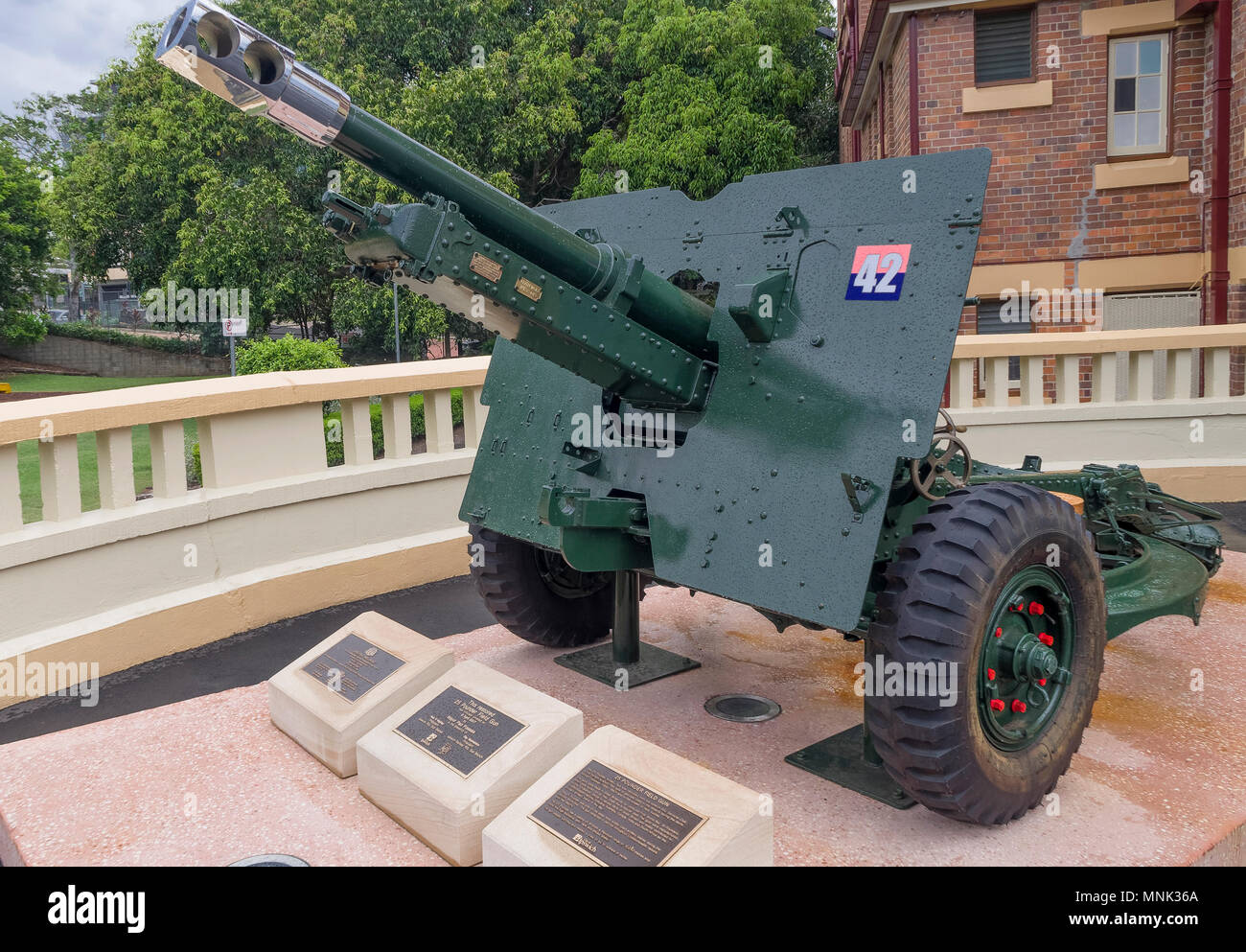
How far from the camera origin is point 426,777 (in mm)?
3232

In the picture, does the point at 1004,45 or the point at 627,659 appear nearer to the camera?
the point at 627,659

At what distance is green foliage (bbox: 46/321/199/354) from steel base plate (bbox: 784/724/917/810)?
34.8m

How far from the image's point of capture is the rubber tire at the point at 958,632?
296 cm

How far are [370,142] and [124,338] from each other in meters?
36.9

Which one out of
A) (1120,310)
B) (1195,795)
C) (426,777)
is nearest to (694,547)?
(426,777)

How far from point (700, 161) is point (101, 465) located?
54.3 feet

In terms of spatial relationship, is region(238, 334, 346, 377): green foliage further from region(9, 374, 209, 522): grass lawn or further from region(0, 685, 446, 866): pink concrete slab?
region(0, 685, 446, 866): pink concrete slab

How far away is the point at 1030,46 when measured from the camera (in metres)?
12.1

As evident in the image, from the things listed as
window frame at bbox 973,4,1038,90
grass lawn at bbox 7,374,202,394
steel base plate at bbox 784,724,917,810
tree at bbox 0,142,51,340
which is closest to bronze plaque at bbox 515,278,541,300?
steel base plate at bbox 784,724,917,810

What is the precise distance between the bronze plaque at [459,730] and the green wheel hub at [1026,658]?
1.41 m

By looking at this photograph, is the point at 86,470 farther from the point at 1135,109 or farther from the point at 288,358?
the point at 1135,109

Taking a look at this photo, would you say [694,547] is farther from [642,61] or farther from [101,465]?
[642,61]

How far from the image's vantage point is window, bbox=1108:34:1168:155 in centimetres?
1180

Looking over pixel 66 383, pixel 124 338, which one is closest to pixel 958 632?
pixel 66 383
